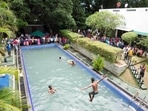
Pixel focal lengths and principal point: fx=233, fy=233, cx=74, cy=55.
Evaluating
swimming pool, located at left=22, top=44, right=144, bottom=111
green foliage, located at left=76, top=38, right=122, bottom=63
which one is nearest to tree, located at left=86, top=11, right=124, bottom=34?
green foliage, located at left=76, top=38, right=122, bottom=63

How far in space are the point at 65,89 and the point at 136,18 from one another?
13388 millimetres

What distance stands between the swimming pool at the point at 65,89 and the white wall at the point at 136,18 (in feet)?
24.6

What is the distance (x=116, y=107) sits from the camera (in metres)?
12.1

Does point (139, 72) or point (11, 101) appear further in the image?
point (139, 72)

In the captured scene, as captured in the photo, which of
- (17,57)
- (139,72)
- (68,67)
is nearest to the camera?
(139,72)

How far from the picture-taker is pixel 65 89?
14508 millimetres

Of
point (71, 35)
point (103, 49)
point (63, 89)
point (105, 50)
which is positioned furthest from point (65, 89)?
point (71, 35)

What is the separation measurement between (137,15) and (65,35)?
9.61m

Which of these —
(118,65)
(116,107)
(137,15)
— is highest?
(137,15)

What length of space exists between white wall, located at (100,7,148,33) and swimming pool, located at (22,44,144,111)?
750cm

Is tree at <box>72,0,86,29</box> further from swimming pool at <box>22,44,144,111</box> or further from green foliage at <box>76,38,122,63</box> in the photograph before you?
swimming pool at <box>22,44,144,111</box>

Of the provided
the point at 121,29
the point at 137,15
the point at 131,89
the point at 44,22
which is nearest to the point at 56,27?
the point at 44,22

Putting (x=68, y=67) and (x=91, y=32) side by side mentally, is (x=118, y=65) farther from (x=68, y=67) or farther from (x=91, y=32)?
(x=91, y=32)

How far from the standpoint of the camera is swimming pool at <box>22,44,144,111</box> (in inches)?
476
